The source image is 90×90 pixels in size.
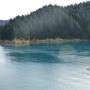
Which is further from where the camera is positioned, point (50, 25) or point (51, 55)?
point (50, 25)

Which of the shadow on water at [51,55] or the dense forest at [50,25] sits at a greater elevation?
the dense forest at [50,25]

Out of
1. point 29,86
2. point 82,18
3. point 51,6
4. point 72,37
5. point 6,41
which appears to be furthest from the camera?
point 51,6

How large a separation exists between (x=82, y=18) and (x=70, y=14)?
7931mm

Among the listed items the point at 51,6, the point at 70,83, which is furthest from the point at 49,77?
the point at 51,6

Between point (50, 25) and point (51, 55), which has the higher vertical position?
point (50, 25)

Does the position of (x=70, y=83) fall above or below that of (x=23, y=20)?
below

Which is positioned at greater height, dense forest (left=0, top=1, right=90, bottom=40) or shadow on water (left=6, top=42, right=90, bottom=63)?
dense forest (left=0, top=1, right=90, bottom=40)

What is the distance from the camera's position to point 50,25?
13812cm

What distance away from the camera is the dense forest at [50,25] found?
416ft

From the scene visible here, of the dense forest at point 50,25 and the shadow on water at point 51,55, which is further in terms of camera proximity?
the dense forest at point 50,25

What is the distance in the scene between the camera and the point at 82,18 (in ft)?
475

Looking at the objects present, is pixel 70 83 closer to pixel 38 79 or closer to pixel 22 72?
pixel 38 79

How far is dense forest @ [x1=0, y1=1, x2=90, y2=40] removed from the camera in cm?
12688

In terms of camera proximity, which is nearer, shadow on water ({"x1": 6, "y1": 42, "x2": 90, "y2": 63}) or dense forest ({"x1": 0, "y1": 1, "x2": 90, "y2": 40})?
shadow on water ({"x1": 6, "y1": 42, "x2": 90, "y2": 63})
